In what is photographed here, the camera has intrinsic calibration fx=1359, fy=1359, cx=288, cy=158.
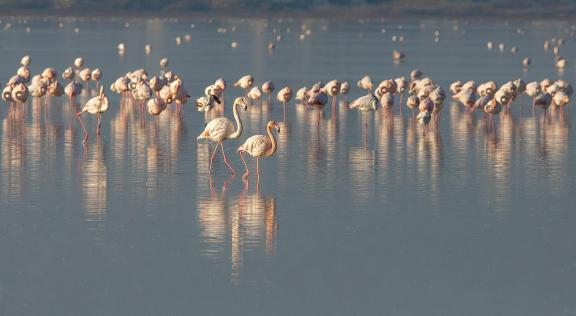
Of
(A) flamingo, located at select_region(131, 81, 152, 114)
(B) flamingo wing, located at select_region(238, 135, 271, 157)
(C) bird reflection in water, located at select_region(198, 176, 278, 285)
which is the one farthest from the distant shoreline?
(C) bird reflection in water, located at select_region(198, 176, 278, 285)

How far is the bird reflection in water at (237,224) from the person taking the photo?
1488 centimetres

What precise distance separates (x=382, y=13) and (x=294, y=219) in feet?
473

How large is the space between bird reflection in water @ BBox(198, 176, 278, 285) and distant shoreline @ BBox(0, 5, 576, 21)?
443 ft

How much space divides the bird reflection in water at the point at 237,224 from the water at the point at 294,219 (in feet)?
0.09

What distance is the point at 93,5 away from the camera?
16025 centimetres

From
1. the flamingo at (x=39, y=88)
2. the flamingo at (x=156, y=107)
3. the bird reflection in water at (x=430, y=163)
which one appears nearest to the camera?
the bird reflection in water at (x=430, y=163)

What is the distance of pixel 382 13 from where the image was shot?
15962 centimetres

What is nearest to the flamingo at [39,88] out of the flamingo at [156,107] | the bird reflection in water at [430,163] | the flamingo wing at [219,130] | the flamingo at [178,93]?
the flamingo at [178,93]

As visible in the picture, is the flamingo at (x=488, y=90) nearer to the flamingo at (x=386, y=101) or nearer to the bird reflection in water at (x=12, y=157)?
the flamingo at (x=386, y=101)

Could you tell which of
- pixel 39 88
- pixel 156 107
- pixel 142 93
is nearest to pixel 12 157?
pixel 156 107

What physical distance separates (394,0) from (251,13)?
1945 centimetres

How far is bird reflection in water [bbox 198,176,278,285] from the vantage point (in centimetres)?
1488

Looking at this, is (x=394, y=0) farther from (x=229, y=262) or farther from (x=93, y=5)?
(x=229, y=262)

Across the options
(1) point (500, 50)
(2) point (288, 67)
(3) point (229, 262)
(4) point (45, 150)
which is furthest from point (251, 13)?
(3) point (229, 262)
